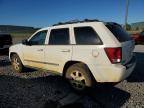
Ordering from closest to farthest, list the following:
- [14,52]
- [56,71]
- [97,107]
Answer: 1. [97,107]
2. [56,71]
3. [14,52]

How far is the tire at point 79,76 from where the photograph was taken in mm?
6539

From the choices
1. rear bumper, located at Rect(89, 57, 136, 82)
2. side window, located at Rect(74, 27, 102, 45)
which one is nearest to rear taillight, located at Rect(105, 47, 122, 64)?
rear bumper, located at Rect(89, 57, 136, 82)

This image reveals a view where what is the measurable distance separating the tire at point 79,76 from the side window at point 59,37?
80 cm

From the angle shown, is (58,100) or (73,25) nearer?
(58,100)

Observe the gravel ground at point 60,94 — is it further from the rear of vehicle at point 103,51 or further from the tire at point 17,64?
the tire at point 17,64

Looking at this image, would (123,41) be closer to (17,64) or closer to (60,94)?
(60,94)

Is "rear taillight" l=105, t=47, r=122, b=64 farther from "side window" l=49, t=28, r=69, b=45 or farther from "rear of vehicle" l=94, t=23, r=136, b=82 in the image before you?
"side window" l=49, t=28, r=69, b=45

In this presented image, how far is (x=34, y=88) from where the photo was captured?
7254 mm

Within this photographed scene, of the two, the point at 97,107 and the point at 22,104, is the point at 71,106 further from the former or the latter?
the point at 22,104

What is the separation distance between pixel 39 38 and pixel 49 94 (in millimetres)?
2282

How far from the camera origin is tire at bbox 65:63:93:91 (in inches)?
257

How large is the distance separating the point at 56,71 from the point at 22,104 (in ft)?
6.09

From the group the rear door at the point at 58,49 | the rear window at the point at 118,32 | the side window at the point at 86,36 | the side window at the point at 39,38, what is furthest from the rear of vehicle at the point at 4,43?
the rear window at the point at 118,32

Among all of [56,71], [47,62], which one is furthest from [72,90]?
[47,62]
